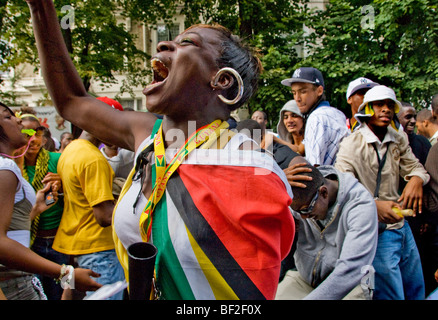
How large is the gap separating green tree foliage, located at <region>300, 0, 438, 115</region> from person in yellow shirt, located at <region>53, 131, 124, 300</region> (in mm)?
7967

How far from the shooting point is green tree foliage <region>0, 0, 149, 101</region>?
1150cm

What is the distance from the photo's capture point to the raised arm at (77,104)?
1.59 metres

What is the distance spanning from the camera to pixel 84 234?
3395mm

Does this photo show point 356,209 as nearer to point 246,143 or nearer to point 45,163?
point 246,143

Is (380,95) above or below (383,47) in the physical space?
below

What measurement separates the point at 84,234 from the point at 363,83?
128 inches

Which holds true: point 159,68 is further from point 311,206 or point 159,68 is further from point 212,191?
point 311,206

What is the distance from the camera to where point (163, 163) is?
1.41 metres

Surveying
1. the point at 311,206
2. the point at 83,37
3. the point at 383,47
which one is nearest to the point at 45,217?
the point at 311,206

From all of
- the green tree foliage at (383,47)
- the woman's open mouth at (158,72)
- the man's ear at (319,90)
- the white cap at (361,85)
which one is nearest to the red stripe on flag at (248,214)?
the woman's open mouth at (158,72)

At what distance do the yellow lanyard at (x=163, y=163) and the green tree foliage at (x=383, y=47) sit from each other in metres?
Answer: 9.11

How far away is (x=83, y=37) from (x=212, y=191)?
12735 millimetres

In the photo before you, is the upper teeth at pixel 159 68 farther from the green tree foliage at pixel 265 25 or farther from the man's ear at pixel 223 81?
the green tree foliage at pixel 265 25

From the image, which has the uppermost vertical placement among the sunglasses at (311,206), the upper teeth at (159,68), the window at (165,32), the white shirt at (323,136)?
the window at (165,32)
